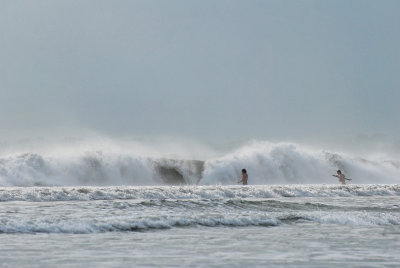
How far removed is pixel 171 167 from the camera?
44812 mm

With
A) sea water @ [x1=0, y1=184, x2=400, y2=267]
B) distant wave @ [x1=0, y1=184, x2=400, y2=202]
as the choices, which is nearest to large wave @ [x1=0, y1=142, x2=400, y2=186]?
distant wave @ [x1=0, y1=184, x2=400, y2=202]

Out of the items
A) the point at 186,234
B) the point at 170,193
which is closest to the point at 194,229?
the point at 186,234

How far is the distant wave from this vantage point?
20553 mm

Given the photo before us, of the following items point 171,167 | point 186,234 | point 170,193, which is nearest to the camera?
point 186,234

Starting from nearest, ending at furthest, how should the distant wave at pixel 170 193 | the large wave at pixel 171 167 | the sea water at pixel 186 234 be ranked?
1. the sea water at pixel 186 234
2. the distant wave at pixel 170 193
3. the large wave at pixel 171 167

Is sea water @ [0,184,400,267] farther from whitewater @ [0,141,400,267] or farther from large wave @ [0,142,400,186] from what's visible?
large wave @ [0,142,400,186]

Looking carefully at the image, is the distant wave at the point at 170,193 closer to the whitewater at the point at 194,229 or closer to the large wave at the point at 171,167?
the whitewater at the point at 194,229

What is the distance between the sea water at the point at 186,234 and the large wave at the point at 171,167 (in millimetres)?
16500

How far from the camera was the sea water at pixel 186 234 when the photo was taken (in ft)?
30.2

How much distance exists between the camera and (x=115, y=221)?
13.5 meters

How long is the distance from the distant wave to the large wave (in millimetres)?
12071

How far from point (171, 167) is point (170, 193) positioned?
22.0 m

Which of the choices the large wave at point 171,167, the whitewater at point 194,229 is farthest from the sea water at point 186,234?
the large wave at point 171,167

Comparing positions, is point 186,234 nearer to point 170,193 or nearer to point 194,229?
point 194,229
